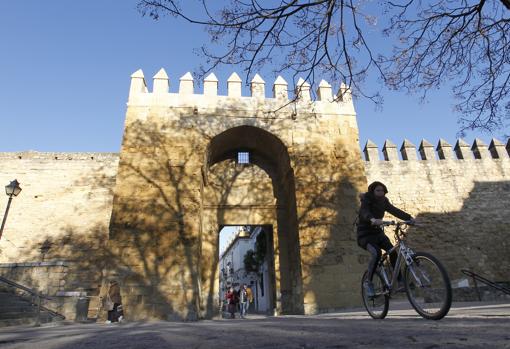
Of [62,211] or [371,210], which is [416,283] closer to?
[371,210]

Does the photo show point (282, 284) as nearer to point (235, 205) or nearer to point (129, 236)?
point (235, 205)

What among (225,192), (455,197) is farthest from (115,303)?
(455,197)

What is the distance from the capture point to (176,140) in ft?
→ 30.6

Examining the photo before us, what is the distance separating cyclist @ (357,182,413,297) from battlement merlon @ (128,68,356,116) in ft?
20.0

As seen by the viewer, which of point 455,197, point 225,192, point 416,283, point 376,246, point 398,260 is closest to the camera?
point 416,283

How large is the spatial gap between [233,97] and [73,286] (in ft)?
31.3

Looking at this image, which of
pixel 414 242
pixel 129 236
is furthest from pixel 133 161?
pixel 414 242

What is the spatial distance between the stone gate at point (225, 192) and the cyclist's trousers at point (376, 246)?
15.6 feet

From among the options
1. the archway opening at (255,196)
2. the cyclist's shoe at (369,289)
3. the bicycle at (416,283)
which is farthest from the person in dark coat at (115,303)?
the bicycle at (416,283)

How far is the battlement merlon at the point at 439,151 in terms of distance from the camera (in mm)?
14984

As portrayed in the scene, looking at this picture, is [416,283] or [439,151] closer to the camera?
[416,283]

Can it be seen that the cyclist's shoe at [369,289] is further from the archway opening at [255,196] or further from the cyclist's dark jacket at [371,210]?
the archway opening at [255,196]

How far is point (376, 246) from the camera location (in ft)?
12.6

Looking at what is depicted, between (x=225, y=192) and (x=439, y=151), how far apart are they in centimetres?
1097
